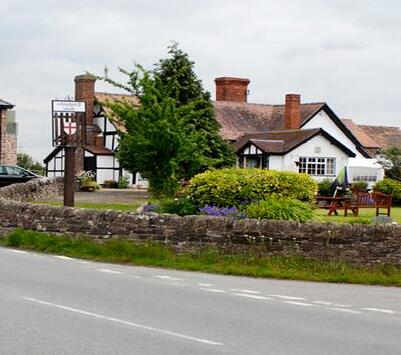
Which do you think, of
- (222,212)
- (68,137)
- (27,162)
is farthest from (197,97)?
(27,162)

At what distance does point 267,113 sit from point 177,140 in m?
41.6

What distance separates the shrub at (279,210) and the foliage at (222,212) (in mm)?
276

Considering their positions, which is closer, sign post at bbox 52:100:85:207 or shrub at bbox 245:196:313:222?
shrub at bbox 245:196:313:222

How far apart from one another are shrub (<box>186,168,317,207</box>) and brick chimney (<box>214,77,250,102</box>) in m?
45.0

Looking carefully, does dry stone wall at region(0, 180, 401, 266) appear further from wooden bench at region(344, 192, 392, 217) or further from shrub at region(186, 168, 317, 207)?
wooden bench at region(344, 192, 392, 217)

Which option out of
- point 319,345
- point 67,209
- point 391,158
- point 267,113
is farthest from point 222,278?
point 267,113

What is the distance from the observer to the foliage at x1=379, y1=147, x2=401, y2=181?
45.8 m

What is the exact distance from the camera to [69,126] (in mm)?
23266

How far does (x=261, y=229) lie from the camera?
1734cm

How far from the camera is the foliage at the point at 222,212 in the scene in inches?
755

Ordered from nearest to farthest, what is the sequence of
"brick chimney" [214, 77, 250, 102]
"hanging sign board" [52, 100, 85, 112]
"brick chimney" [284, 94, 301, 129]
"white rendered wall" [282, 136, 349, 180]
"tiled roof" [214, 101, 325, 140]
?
"hanging sign board" [52, 100, 85, 112] → "white rendered wall" [282, 136, 349, 180] → "brick chimney" [284, 94, 301, 129] → "tiled roof" [214, 101, 325, 140] → "brick chimney" [214, 77, 250, 102]

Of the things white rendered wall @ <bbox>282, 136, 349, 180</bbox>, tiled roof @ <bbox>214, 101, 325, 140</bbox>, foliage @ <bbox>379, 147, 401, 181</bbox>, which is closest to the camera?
foliage @ <bbox>379, 147, 401, 181</bbox>

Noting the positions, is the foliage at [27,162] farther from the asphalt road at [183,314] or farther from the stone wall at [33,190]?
the asphalt road at [183,314]

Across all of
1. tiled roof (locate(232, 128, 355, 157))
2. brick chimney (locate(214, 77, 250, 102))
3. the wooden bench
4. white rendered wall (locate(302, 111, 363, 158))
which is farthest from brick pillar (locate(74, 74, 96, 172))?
the wooden bench
